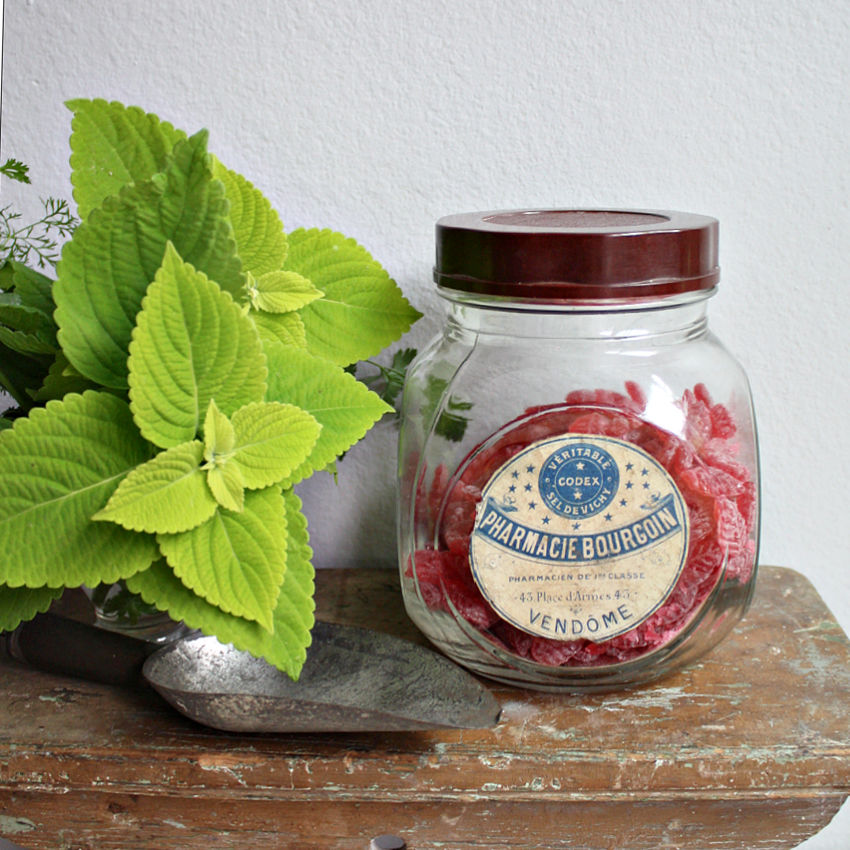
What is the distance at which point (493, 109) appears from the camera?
0.58 metres

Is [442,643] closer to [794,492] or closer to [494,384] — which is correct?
[494,384]

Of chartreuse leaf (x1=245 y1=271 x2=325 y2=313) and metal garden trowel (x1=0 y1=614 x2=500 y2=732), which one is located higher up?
chartreuse leaf (x1=245 y1=271 x2=325 y2=313)

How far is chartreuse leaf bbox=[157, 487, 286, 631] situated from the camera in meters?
0.41

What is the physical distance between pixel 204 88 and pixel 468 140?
0.18 meters

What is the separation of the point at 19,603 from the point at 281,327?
198 millimetres

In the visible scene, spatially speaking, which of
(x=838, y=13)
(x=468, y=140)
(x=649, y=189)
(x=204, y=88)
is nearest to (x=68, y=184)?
(x=204, y=88)

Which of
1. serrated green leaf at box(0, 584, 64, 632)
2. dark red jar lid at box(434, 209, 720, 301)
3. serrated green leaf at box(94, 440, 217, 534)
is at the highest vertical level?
dark red jar lid at box(434, 209, 720, 301)

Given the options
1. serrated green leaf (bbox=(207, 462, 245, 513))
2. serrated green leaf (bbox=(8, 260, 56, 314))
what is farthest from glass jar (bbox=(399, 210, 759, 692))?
Answer: serrated green leaf (bbox=(8, 260, 56, 314))

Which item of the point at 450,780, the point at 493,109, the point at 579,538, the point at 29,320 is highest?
the point at 493,109

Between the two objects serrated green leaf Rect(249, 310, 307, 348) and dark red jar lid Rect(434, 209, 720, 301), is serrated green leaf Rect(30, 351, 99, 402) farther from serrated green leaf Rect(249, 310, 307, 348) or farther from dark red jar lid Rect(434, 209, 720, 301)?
dark red jar lid Rect(434, 209, 720, 301)

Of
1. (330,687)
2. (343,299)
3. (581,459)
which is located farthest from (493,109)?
(330,687)

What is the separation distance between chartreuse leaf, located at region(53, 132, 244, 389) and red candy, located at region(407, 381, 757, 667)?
159 millimetres

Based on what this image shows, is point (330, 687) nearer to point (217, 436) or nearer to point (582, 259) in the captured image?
point (217, 436)

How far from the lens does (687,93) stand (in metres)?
0.58
